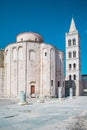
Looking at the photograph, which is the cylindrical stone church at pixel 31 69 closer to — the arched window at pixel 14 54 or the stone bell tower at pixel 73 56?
Answer: the arched window at pixel 14 54

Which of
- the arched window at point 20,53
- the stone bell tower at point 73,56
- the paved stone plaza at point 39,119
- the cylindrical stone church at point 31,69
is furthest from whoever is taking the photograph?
the stone bell tower at point 73,56

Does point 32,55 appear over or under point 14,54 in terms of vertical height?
under

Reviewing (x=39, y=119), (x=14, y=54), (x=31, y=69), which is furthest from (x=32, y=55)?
(x=39, y=119)

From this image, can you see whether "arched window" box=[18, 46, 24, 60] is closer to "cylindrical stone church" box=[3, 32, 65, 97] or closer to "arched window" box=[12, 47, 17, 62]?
"cylindrical stone church" box=[3, 32, 65, 97]

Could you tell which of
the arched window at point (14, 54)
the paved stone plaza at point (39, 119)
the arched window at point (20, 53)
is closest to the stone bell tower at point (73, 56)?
the arched window at point (20, 53)

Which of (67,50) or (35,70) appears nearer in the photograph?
(35,70)

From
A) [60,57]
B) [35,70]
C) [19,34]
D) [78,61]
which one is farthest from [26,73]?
[78,61]

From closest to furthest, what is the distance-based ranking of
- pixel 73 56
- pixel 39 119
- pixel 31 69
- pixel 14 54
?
pixel 39 119 → pixel 31 69 → pixel 14 54 → pixel 73 56

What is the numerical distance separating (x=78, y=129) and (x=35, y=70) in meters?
26.0

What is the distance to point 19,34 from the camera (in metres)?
37.9

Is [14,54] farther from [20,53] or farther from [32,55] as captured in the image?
[32,55]

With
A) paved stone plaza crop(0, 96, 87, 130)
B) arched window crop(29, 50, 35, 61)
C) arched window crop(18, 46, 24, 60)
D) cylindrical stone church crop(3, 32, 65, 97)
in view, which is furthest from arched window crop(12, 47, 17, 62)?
paved stone plaza crop(0, 96, 87, 130)

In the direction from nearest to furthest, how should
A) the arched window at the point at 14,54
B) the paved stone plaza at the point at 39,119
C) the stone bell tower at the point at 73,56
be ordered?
the paved stone plaza at the point at 39,119 < the arched window at the point at 14,54 < the stone bell tower at the point at 73,56

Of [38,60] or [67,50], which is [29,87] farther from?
[67,50]
